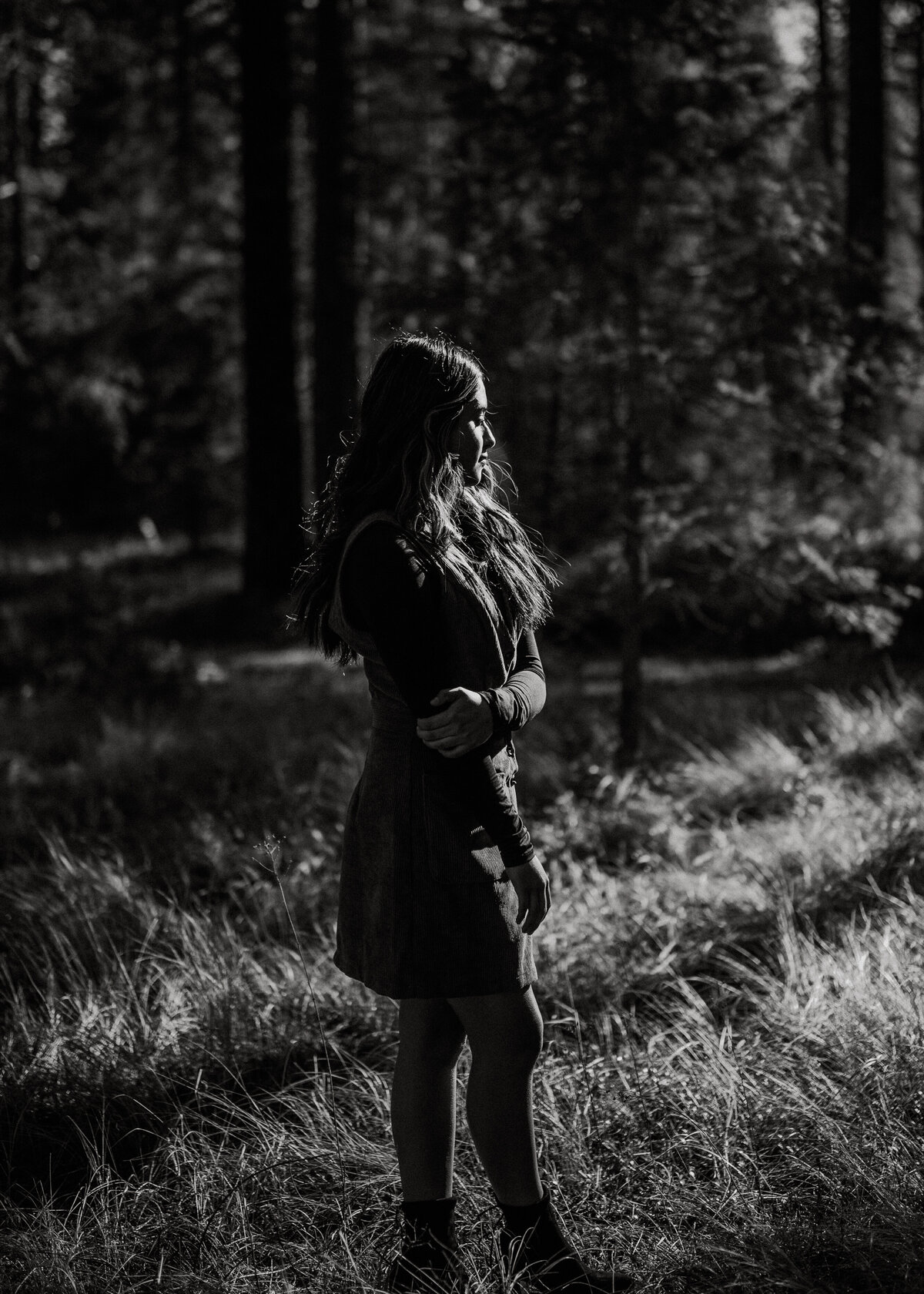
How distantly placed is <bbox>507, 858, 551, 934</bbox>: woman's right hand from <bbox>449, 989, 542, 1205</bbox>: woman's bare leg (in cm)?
17

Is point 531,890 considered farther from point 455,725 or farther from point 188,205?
point 188,205

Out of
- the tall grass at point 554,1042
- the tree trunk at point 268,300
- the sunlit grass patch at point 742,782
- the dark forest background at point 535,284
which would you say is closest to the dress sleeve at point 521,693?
the dark forest background at point 535,284

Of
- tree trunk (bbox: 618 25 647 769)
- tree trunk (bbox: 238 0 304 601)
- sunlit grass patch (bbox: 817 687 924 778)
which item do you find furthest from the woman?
tree trunk (bbox: 238 0 304 601)

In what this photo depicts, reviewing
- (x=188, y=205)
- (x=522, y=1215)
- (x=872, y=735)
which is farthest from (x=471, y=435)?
(x=188, y=205)

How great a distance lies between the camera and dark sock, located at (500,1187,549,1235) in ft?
8.44

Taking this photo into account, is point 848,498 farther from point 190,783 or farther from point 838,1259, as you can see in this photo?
point 838,1259

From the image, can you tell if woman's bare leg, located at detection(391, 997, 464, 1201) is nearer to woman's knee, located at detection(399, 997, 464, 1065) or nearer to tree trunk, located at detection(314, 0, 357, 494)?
woman's knee, located at detection(399, 997, 464, 1065)

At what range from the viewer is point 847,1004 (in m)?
3.54

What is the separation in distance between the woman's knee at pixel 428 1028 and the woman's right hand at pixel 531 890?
294 millimetres

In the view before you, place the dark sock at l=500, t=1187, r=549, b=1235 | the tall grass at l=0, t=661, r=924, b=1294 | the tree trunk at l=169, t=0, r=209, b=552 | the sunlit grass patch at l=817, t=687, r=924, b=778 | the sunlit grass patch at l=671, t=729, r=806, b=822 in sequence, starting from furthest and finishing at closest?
1. the tree trunk at l=169, t=0, r=209, b=552
2. the sunlit grass patch at l=817, t=687, r=924, b=778
3. the sunlit grass patch at l=671, t=729, r=806, b=822
4. the tall grass at l=0, t=661, r=924, b=1294
5. the dark sock at l=500, t=1187, r=549, b=1235

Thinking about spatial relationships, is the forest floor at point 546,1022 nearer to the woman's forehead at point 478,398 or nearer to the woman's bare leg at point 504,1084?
the woman's bare leg at point 504,1084

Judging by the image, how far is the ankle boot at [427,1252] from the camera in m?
2.58

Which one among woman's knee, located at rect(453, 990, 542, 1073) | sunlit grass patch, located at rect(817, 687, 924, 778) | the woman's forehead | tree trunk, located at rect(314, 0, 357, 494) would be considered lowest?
sunlit grass patch, located at rect(817, 687, 924, 778)

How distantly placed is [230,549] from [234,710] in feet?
32.4
